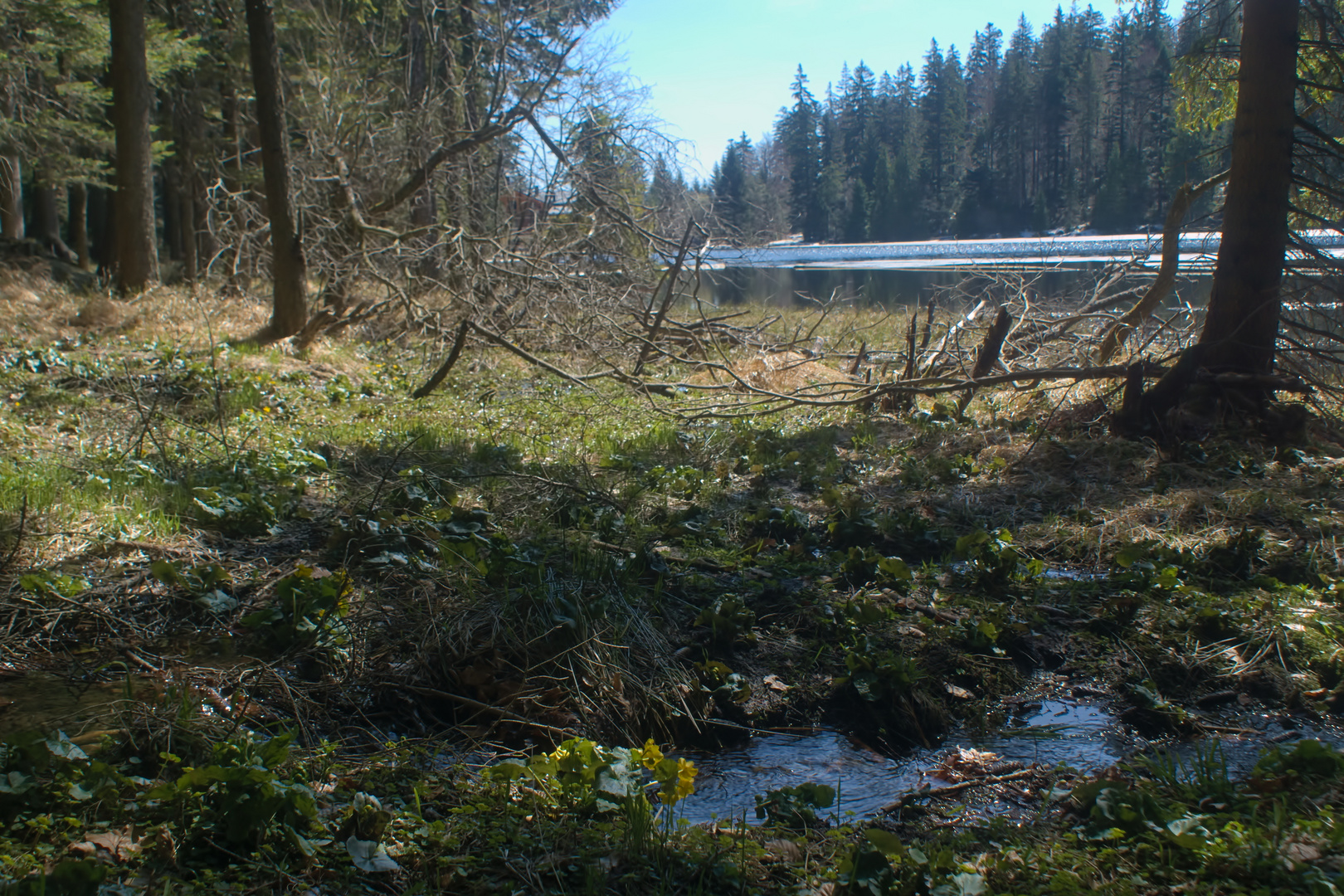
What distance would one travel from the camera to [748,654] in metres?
3.80

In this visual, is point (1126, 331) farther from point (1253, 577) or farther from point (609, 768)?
point (609, 768)

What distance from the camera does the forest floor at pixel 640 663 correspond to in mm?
2219

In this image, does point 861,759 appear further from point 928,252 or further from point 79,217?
point 928,252

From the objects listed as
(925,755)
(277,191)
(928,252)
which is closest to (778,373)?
(277,191)

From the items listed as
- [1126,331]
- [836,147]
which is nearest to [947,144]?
[836,147]

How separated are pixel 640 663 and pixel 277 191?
10294 millimetres

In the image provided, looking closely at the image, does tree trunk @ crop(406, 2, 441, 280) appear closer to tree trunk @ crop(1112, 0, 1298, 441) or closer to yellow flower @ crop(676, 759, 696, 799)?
tree trunk @ crop(1112, 0, 1298, 441)

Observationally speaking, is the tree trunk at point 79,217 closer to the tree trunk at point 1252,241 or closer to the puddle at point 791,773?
the tree trunk at point 1252,241

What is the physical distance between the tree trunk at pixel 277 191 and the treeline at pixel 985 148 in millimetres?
32208

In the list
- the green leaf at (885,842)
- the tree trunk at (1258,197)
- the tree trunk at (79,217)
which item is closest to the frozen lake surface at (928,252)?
the tree trunk at (1258,197)

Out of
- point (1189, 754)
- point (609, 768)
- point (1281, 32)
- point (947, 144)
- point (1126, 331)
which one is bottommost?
point (1189, 754)

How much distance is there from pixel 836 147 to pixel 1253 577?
71.6m

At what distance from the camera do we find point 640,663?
349 cm

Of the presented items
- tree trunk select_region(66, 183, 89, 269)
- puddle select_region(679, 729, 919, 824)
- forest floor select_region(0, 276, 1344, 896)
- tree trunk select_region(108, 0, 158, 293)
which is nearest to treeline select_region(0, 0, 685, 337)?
tree trunk select_region(108, 0, 158, 293)
